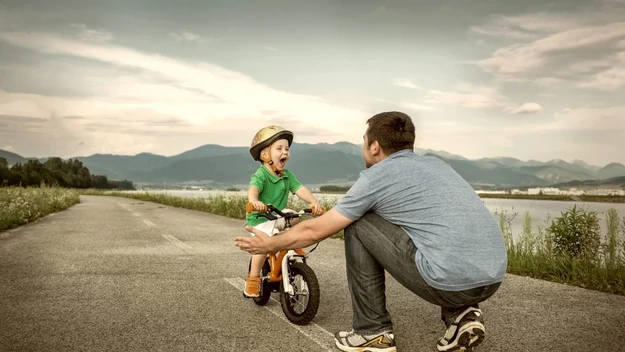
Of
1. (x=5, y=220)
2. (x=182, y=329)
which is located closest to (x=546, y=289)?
(x=182, y=329)

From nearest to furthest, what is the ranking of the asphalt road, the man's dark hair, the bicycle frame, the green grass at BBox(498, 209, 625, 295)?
the man's dark hair
the asphalt road
the bicycle frame
the green grass at BBox(498, 209, 625, 295)

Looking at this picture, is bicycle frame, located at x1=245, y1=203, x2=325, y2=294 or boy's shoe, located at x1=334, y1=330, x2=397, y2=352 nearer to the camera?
boy's shoe, located at x1=334, y1=330, x2=397, y2=352

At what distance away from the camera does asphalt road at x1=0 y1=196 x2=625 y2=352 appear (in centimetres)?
363

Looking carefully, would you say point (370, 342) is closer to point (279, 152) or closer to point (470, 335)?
point (470, 335)

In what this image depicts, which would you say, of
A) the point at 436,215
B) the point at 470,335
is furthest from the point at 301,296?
the point at 436,215

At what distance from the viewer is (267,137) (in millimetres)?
4379

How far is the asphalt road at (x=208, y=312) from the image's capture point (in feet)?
11.9

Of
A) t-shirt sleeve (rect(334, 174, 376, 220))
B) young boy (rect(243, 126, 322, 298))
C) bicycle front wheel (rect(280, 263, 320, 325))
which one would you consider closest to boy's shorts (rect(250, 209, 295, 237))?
young boy (rect(243, 126, 322, 298))

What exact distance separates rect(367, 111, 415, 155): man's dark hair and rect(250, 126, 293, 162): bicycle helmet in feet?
4.26

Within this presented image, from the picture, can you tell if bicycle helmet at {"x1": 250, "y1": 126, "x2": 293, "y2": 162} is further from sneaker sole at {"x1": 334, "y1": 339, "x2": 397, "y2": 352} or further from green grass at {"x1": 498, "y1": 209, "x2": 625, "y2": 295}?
green grass at {"x1": 498, "y1": 209, "x2": 625, "y2": 295}

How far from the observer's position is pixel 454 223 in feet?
9.60

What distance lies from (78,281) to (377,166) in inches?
177

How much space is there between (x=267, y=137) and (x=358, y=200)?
59.3 inches

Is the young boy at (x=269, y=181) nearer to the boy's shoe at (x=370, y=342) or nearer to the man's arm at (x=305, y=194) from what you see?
the man's arm at (x=305, y=194)
